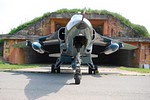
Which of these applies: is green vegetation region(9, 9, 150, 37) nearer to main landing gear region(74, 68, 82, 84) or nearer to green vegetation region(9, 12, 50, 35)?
green vegetation region(9, 12, 50, 35)

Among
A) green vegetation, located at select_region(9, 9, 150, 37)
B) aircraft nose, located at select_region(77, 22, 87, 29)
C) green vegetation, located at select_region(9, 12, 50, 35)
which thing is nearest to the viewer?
aircraft nose, located at select_region(77, 22, 87, 29)

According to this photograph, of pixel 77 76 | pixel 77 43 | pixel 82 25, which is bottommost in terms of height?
pixel 77 76

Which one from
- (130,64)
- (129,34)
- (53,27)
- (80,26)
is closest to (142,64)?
(130,64)

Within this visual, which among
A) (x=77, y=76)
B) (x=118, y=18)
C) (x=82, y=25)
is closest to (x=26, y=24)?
(x=118, y=18)

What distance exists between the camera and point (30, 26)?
31516 mm

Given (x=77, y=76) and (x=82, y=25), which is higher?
(x=82, y=25)

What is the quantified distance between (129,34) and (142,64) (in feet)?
16.2

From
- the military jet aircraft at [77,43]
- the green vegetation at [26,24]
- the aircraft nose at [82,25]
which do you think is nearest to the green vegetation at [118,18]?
the green vegetation at [26,24]

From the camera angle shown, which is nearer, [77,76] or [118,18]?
[77,76]

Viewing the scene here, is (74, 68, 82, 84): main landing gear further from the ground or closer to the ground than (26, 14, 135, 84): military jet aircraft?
closer to the ground

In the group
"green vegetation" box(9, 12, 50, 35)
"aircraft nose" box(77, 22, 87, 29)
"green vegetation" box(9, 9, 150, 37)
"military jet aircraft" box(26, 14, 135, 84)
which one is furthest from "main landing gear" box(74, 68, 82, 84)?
"green vegetation" box(9, 12, 50, 35)

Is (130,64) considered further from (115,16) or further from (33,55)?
(33,55)

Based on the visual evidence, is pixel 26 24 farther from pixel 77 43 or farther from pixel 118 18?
pixel 77 43

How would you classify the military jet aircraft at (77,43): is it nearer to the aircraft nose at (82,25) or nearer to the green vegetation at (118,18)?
the aircraft nose at (82,25)
